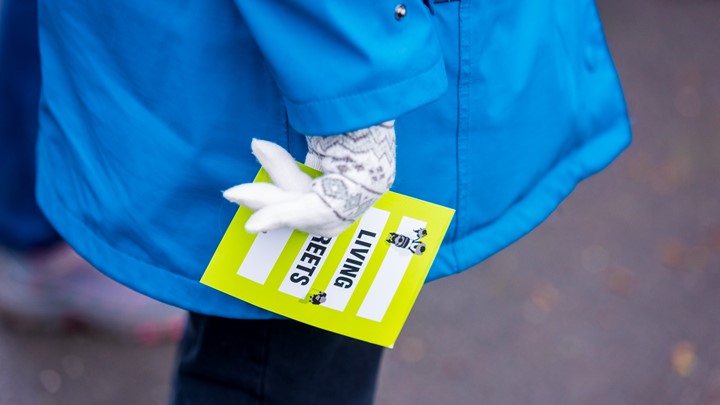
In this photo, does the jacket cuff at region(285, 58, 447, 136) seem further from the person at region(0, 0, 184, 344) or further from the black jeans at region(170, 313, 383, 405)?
the person at region(0, 0, 184, 344)

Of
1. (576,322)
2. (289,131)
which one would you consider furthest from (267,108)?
(576,322)

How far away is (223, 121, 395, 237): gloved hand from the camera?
1045mm

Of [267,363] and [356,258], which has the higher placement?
[356,258]

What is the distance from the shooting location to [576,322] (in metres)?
2.54

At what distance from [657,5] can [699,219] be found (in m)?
1.36

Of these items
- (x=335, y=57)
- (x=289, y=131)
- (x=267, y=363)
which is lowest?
(x=267, y=363)

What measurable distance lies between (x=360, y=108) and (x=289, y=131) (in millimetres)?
169

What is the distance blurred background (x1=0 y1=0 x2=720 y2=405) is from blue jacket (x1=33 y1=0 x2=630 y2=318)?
3.07 feet


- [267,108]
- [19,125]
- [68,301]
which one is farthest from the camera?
[68,301]

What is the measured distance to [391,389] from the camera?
7.59 ft

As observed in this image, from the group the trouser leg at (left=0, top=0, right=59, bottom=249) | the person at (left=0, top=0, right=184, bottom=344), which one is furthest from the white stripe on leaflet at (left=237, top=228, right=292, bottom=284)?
the person at (left=0, top=0, right=184, bottom=344)

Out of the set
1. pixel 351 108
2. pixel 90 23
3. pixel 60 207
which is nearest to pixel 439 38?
pixel 351 108

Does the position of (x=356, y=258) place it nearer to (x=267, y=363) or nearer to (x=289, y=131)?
(x=289, y=131)

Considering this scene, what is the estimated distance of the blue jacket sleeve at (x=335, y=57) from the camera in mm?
1016
